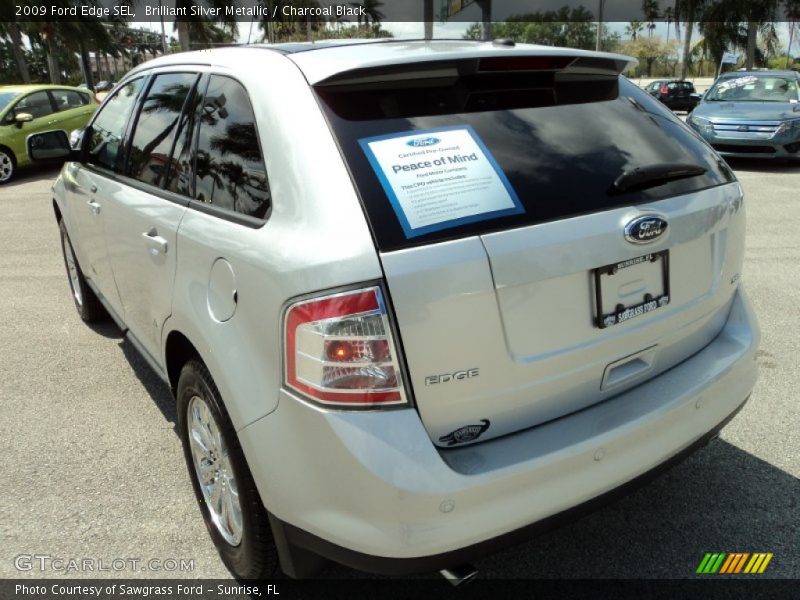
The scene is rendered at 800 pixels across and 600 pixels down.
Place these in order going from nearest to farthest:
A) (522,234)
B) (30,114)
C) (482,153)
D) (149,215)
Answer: (522,234), (482,153), (149,215), (30,114)

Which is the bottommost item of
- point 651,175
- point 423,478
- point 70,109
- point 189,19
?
point 423,478

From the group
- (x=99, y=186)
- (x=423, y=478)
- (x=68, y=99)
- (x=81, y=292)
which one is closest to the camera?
(x=423, y=478)

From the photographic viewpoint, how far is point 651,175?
7.16 feet

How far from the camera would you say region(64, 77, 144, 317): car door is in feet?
11.4

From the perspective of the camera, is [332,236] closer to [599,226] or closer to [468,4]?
[599,226]

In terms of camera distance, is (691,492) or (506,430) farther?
(691,492)

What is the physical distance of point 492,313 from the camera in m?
1.84

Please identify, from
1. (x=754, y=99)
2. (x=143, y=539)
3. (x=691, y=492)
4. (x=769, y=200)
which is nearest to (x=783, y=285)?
(x=691, y=492)

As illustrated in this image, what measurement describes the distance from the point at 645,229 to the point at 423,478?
3.25 feet

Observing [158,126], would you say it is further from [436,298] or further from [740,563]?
[740,563]

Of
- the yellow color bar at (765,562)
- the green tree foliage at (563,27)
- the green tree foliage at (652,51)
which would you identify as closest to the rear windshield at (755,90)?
the yellow color bar at (765,562)

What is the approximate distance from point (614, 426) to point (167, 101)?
2222 mm

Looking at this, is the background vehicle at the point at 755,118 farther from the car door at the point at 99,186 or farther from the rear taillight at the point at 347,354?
the rear taillight at the point at 347,354

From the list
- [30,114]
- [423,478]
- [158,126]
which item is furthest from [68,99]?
[423,478]
